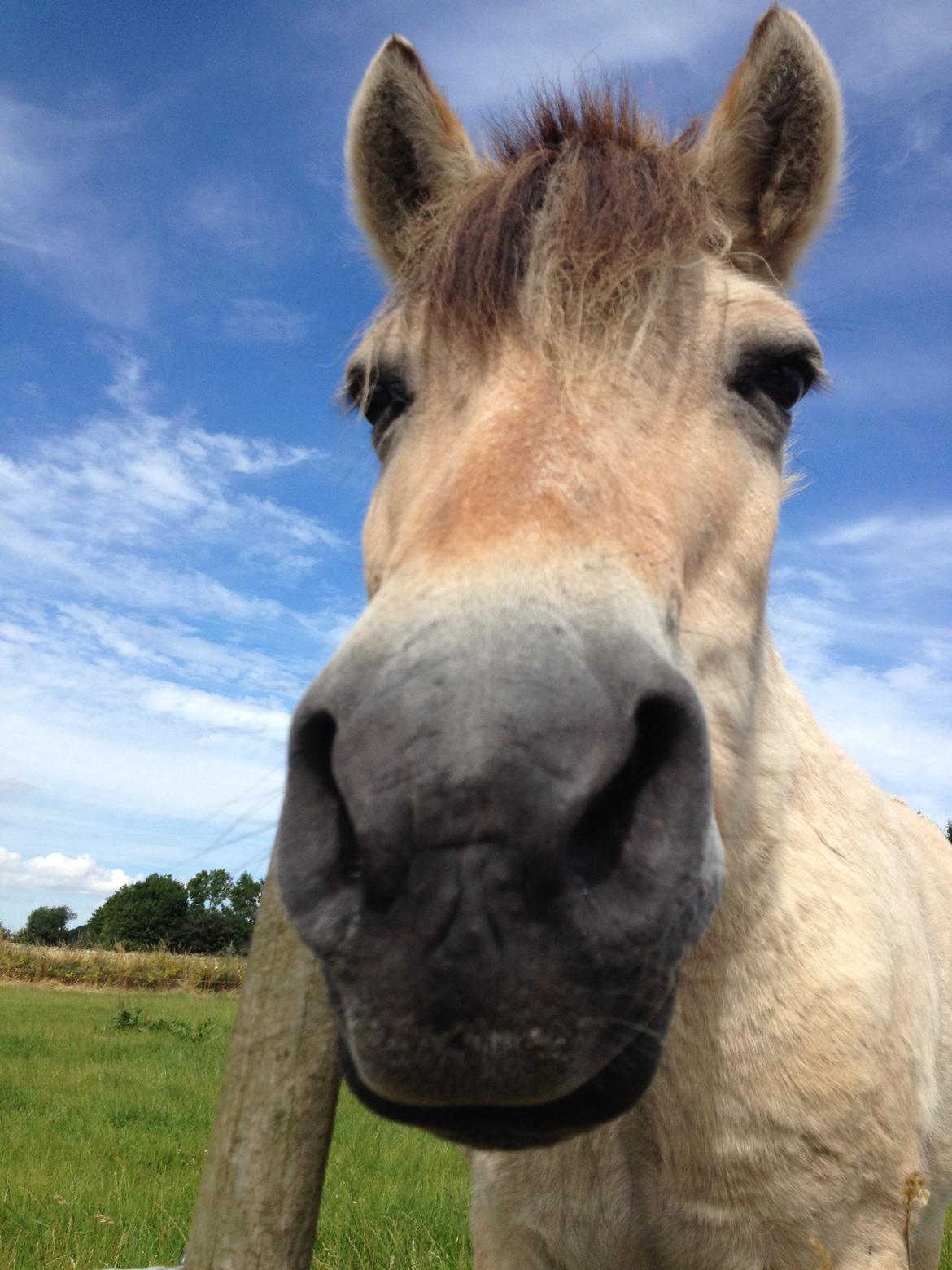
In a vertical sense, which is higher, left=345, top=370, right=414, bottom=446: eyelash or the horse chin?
left=345, top=370, right=414, bottom=446: eyelash

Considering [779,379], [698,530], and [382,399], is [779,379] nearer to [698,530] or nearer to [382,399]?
[698,530]

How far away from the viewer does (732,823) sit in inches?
99.2

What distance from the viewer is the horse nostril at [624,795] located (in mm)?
1452

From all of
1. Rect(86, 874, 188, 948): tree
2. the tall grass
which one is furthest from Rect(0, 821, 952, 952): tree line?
the tall grass

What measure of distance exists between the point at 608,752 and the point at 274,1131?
6.91ft

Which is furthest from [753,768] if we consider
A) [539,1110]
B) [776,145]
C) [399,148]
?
[399,148]

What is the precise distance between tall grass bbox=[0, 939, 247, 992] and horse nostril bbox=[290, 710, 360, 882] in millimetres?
24715

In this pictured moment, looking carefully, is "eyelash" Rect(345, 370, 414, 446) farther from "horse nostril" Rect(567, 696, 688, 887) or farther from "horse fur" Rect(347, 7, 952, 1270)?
"horse nostril" Rect(567, 696, 688, 887)

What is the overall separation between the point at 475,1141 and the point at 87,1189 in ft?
16.7

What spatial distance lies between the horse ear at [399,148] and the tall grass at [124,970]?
23814 mm

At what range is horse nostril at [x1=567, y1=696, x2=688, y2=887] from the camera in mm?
1452

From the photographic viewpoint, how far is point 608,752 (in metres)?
1.45

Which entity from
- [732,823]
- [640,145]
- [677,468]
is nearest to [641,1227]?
[732,823]

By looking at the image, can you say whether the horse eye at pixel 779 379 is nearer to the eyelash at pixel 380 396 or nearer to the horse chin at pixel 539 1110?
the eyelash at pixel 380 396
